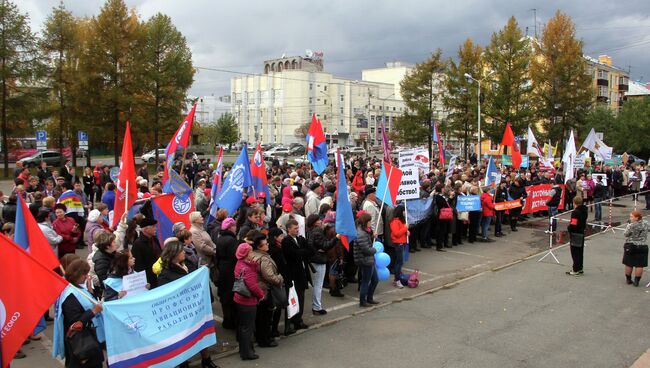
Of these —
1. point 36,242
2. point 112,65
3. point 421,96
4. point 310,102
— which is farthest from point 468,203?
point 310,102

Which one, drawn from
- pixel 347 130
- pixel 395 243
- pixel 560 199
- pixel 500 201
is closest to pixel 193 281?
pixel 395 243

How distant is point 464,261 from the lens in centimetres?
1312

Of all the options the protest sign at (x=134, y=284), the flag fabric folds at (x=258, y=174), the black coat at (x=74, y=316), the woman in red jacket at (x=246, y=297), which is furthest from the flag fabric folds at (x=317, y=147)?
the black coat at (x=74, y=316)

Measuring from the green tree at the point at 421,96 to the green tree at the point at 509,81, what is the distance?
4.22 metres

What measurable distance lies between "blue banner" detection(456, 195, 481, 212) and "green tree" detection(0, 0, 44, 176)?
29.2 m

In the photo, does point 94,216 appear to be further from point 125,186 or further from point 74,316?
point 74,316

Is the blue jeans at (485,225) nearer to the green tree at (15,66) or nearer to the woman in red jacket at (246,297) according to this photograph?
the woman in red jacket at (246,297)

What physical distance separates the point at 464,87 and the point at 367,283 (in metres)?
37.0

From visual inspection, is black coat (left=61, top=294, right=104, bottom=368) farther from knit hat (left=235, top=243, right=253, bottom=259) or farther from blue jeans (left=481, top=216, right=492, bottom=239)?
A: blue jeans (left=481, top=216, right=492, bottom=239)

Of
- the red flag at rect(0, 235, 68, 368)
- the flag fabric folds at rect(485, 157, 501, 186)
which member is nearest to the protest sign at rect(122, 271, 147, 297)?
the red flag at rect(0, 235, 68, 368)

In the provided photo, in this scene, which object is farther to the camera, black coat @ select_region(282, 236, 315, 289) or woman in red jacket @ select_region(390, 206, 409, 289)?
woman in red jacket @ select_region(390, 206, 409, 289)

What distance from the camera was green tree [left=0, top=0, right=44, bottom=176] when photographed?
31469mm

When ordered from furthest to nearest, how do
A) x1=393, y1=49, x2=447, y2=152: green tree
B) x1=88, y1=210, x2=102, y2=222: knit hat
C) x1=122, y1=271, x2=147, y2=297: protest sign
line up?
x1=393, y1=49, x2=447, y2=152: green tree → x1=88, y1=210, x2=102, y2=222: knit hat → x1=122, y1=271, x2=147, y2=297: protest sign

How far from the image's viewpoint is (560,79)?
41875 mm
